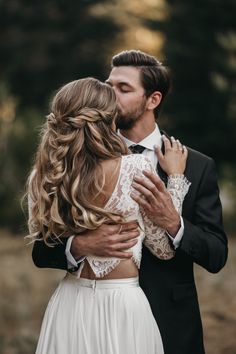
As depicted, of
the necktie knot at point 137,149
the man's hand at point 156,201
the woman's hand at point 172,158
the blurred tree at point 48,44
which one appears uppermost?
the blurred tree at point 48,44

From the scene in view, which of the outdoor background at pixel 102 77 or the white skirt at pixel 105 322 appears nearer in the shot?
the white skirt at pixel 105 322

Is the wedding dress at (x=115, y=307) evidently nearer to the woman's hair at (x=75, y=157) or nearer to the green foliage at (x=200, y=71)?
the woman's hair at (x=75, y=157)

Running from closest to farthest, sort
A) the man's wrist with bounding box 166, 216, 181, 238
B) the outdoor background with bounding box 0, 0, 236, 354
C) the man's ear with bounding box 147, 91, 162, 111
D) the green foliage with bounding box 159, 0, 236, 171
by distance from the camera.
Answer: the man's wrist with bounding box 166, 216, 181, 238
the man's ear with bounding box 147, 91, 162, 111
the outdoor background with bounding box 0, 0, 236, 354
the green foliage with bounding box 159, 0, 236, 171

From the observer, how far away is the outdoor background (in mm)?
8578

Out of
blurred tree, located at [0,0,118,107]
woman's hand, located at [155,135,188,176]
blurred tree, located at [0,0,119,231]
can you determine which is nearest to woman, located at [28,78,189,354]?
woman's hand, located at [155,135,188,176]

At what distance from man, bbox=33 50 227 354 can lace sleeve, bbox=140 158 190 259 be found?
4 centimetres

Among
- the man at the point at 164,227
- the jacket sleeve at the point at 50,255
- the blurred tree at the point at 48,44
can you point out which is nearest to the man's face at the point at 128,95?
the man at the point at 164,227

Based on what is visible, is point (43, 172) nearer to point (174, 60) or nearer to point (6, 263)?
point (6, 263)

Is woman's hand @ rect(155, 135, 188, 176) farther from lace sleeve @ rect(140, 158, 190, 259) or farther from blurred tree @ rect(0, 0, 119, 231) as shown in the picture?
blurred tree @ rect(0, 0, 119, 231)

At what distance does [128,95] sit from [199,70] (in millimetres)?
13903

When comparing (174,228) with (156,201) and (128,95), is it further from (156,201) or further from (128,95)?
(128,95)

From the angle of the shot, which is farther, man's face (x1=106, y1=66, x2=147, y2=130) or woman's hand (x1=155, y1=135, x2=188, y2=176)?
man's face (x1=106, y1=66, x2=147, y2=130)

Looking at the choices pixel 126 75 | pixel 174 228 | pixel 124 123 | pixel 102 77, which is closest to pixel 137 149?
pixel 124 123

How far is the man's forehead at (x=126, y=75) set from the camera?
4.02 meters
